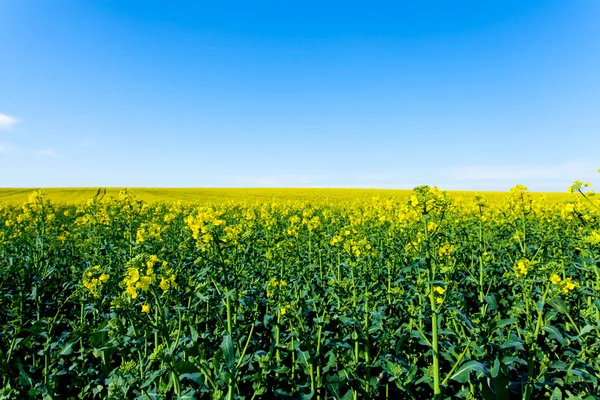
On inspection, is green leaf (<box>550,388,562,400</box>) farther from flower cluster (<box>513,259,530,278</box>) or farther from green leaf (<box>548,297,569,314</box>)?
flower cluster (<box>513,259,530,278</box>)

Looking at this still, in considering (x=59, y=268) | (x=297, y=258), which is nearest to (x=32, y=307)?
(x=59, y=268)

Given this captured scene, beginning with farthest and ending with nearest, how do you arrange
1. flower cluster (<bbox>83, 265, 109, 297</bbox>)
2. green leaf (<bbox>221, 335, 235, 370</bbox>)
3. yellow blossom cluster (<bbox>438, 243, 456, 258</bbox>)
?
yellow blossom cluster (<bbox>438, 243, 456, 258</bbox>)
flower cluster (<bbox>83, 265, 109, 297</bbox>)
green leaf (<bbox>221, 335, 235, 370</bbox>)

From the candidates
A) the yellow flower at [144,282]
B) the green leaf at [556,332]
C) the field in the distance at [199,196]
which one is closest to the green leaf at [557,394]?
the green leaf at [556,332]

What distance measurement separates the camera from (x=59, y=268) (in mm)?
6500

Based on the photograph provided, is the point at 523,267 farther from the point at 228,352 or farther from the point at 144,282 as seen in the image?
the point at 144,282

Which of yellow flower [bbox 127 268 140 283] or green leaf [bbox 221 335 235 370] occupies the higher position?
yellow flower [bbox 127 268 140 283]

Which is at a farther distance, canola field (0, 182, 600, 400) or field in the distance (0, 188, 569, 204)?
field in the distance (0, 188, 569, 204)

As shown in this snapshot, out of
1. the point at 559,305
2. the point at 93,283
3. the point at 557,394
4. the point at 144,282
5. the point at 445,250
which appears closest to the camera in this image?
the point at 144,282

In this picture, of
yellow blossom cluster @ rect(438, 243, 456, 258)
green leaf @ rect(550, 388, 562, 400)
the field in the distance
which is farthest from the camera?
the field in the distance

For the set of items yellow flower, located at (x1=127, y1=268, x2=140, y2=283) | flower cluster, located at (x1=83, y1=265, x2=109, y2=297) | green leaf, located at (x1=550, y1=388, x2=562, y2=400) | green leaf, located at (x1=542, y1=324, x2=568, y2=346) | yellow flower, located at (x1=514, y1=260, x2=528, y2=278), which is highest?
yellow flower, located at (x1=127, y1=268, x2=140, y2=283)

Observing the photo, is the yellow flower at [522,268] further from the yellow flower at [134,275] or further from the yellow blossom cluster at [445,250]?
the yellow flower at [134,275]

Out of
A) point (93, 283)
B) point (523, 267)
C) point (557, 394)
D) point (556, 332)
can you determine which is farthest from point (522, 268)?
point (93, 283)

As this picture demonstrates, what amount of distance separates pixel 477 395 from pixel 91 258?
21.0ft

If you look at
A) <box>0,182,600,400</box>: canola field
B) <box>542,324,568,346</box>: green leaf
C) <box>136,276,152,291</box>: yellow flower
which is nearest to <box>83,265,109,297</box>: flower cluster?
<box>0,182,600,400</box>: canola field
